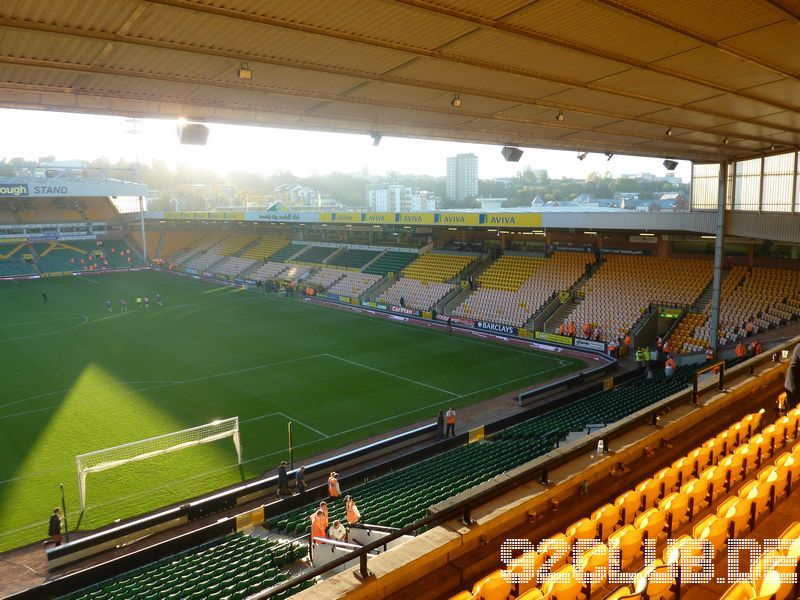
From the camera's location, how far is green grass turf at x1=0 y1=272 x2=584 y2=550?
1653 centimetres

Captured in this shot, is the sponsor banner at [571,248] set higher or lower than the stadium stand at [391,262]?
higher

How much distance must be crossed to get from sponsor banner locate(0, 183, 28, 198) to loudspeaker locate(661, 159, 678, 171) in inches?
2523

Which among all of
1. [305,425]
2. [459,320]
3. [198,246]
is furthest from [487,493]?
[198,246]

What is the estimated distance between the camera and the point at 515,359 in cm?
2911

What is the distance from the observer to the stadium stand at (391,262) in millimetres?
47688

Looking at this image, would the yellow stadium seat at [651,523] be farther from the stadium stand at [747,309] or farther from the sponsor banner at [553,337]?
the sponsor banner at [553,337]

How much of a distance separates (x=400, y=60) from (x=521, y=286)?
97.9 feet

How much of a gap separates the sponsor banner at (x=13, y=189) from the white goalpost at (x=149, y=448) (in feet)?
185

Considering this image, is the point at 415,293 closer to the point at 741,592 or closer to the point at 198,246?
the point at 741,592

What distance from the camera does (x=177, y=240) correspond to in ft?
251

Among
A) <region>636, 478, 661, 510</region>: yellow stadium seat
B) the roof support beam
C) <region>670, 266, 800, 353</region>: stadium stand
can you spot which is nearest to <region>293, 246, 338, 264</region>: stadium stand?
<region>670, 266, 800, 353</region>: stadium stand

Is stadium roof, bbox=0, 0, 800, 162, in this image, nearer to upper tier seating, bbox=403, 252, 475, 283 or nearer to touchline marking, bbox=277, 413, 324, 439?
touchline marking, bbox=277, 413, 324, 439

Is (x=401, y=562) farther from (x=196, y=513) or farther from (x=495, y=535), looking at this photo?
(x=196, y=513)

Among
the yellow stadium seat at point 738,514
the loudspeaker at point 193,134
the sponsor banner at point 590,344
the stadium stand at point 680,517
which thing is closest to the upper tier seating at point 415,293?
the sponsor banner at point 590,344
